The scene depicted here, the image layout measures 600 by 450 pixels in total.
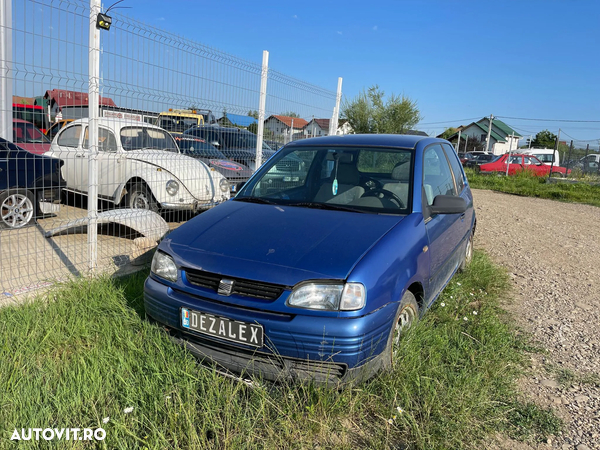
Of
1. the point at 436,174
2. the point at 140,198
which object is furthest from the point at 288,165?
the point at 140,198

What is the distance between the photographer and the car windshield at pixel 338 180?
134 inches

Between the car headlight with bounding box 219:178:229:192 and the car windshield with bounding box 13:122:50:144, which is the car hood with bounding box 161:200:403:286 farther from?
the car headlight with bounding box 219:178:229:192

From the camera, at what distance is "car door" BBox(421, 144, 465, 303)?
339 cm

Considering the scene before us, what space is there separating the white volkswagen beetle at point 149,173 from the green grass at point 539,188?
12.3 meters

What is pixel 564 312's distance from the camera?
4387 millimetres

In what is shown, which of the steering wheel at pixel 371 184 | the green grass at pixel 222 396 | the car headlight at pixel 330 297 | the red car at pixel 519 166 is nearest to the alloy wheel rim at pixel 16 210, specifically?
the green grass at pixel 222 396

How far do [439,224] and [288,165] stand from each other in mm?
1418

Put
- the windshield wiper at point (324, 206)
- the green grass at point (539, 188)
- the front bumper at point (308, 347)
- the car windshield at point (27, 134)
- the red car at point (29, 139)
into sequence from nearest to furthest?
the front bumper at point (308, 347), the windshield wiper at point (324, 206), the car windshield at point (27, 134), the red car at point (29, 139), the green grass at point (539, 188)

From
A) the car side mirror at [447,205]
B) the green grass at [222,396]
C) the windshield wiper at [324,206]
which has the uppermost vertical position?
the car side mirror at [447,205]

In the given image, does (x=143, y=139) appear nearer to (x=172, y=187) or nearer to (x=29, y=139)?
(x=172, y=187)

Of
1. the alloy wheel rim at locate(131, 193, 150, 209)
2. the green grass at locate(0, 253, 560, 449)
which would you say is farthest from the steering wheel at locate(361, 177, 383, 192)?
the alloy wheel rim at locate(131, 193, 150, 209)

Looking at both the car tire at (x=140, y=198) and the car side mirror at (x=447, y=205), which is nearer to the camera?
the car side mirror at (x=447, y=205)

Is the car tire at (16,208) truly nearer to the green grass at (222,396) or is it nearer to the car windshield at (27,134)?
the car windshield at (27,134)

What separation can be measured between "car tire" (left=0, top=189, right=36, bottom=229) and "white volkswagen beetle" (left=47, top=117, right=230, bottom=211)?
73 cm
